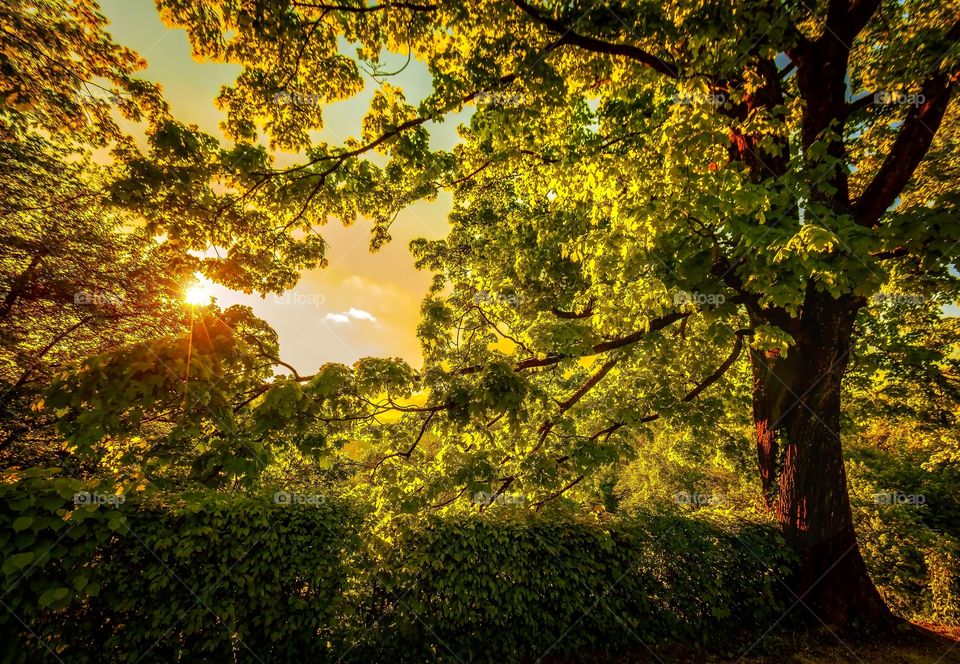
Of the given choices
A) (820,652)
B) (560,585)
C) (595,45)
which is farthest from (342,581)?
(595,45)

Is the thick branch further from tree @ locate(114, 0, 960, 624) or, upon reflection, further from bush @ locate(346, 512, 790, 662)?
bush @ locate(346, 512, 790, 662)

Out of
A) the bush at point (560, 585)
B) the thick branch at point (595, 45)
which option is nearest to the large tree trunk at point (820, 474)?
the bush at point (560, 585)

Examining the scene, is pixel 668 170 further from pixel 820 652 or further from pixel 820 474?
pixel 820 652

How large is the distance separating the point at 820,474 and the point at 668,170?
6.48 m

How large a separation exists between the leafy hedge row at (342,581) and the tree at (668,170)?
1312 mm

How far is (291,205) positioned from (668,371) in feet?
29.6

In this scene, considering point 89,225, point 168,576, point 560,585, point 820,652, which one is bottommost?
point 820,652

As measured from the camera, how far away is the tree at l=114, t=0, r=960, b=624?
16.1ft

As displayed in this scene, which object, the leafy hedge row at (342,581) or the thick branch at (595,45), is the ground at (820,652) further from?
the thick branch at (595,45)

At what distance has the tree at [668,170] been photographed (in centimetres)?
492

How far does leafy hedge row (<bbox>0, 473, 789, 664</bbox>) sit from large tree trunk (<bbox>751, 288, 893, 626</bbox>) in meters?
0.57

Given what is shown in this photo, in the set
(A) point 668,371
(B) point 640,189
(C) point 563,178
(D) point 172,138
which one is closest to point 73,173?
(D) point 172,138

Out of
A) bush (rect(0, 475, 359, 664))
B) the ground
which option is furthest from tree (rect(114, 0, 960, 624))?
bush (rect(0, 475, 359, 664))

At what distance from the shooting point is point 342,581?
18.4 ft
